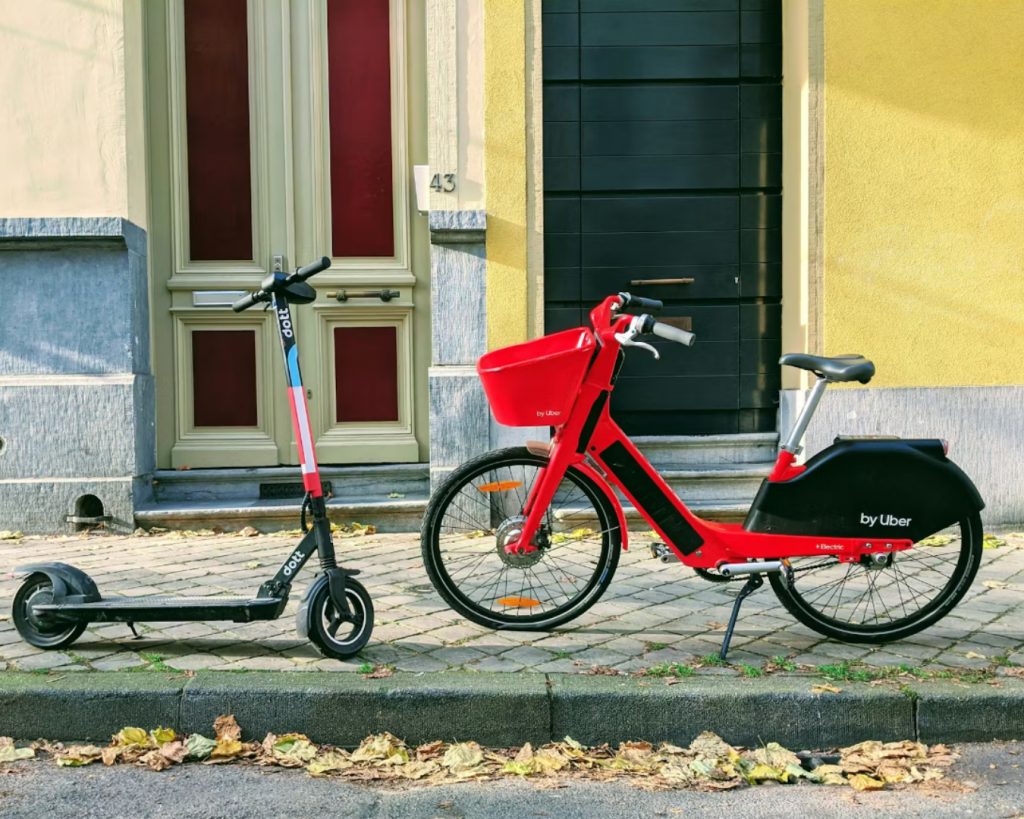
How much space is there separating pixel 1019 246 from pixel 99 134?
19.0ft

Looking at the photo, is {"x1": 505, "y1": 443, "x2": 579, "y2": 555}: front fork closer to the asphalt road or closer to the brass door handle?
the asphalt road

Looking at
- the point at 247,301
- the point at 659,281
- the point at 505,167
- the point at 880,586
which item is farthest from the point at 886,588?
the point at 505,167

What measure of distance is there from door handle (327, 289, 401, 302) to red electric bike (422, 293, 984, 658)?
2816mm

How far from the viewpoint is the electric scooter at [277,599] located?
3322 millimetres

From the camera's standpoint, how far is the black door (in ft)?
20.1

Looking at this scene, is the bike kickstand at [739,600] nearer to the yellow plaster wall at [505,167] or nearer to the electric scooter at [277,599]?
the electric scooter at [277,599]

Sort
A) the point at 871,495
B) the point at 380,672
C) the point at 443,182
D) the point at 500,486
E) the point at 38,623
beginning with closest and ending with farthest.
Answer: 1. the point at 380,672
2. the point at 38,623
3. the point at 871,495
4. the point at 500,486
5. the point at 443,182

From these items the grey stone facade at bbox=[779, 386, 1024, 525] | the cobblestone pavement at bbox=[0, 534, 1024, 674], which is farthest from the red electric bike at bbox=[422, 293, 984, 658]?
the grey stone facade at bbox=[779, 386, 1024, 525]

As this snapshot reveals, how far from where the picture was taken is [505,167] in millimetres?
5910

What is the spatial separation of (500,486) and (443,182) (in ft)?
9.12

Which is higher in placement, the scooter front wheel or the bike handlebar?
the bike handlebar

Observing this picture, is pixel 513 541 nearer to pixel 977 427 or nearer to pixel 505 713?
pixel 505 713

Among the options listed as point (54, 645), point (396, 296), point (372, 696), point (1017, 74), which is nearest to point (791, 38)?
point (1017, 74)

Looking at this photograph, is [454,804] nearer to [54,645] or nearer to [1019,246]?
[54,645]
